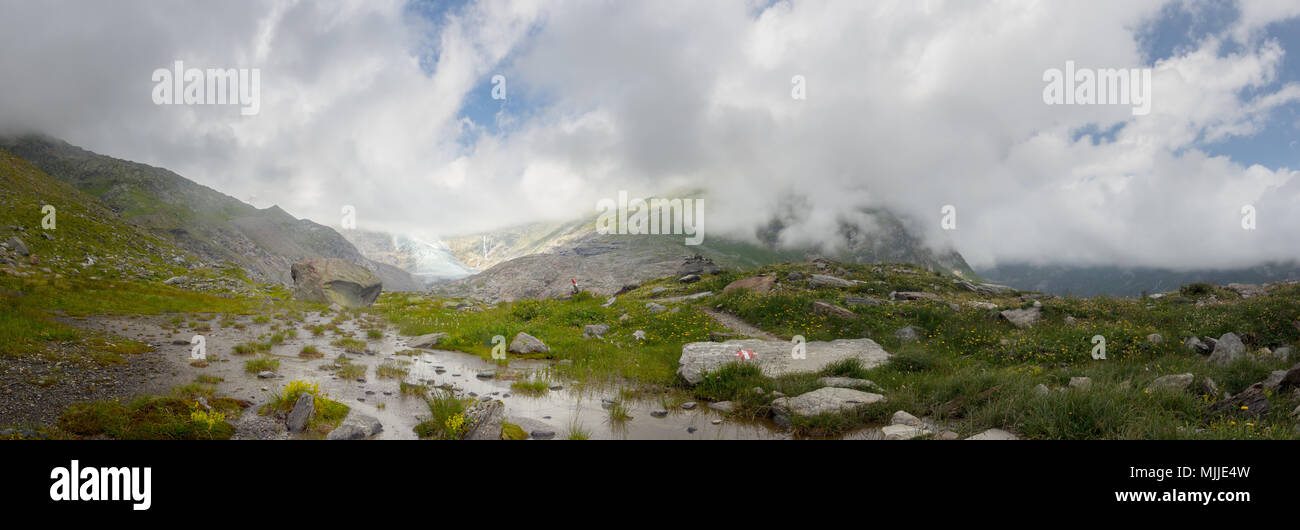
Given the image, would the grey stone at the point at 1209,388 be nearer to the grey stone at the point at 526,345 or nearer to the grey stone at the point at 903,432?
the grey stone at the point at 903,432

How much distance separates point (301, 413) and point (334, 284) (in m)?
46.9

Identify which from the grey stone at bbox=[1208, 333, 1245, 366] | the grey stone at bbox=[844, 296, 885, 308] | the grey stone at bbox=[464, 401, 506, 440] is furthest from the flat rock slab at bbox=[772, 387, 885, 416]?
the grey stone at bbox=[844, 296, 885, 308]

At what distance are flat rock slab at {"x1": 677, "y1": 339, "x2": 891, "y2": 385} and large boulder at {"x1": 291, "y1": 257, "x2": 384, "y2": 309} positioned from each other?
4525 centimetres

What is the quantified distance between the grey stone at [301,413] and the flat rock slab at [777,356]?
9.73 m

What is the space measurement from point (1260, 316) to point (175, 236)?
8849 inches

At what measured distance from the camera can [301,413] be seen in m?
10.3

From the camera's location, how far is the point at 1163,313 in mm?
20031

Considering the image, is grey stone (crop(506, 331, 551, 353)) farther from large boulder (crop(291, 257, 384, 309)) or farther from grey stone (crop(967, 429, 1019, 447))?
large boulder (crop(291, 257, 384, 309))

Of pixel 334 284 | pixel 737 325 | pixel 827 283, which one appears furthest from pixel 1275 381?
pixel 334 284

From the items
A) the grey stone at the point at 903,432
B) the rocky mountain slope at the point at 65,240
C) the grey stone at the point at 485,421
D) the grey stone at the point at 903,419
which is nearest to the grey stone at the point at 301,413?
the grey stone at the point at 485,421

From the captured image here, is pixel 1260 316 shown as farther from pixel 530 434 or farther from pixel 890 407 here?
pixel 530 434

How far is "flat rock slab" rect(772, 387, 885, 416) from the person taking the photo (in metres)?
11.3

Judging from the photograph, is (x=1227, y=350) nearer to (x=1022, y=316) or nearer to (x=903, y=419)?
(x=1022, y=316)
